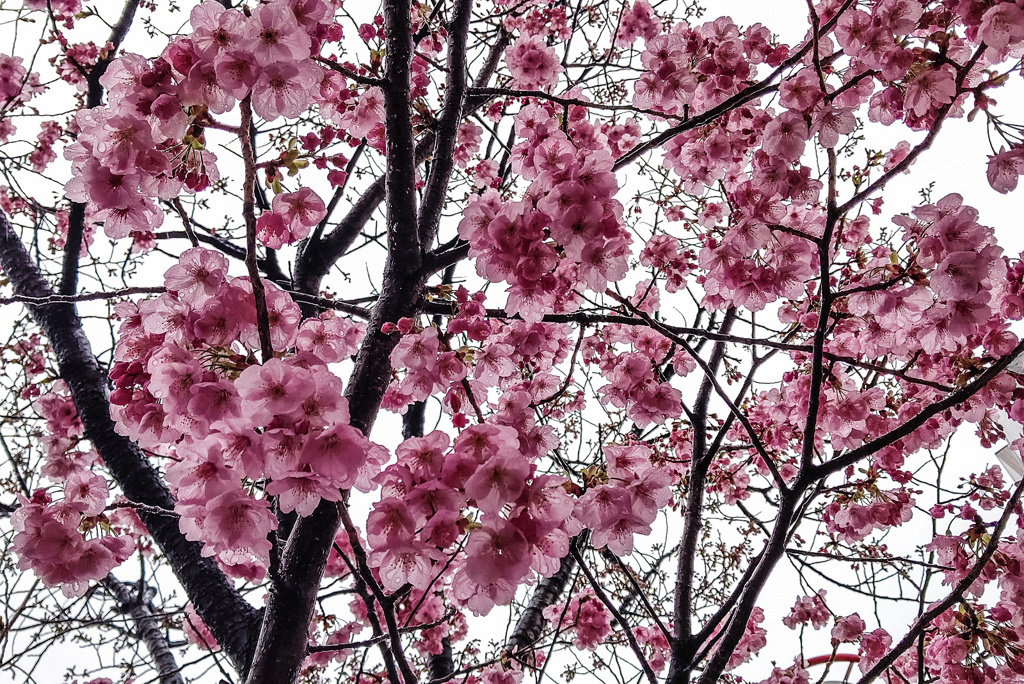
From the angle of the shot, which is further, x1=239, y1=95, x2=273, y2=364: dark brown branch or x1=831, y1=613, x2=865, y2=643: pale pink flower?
x1=831, y1=613, x2=865, y2=643: pale pink flower

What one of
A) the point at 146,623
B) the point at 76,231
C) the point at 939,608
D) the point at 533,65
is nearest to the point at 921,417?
the point at 939,608

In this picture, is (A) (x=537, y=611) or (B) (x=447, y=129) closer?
(B) (x=447, y=129)

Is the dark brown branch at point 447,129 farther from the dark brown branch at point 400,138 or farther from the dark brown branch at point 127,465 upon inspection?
the dark brown branch at point 127,465

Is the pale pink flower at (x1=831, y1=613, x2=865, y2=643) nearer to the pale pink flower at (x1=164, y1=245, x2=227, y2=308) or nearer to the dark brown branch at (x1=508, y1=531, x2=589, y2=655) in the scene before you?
the dark brown branch at (x1=508, y1=531, x2=589, y2=655)

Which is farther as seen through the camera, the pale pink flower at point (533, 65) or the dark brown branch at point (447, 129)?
the pale pink flower at point (533, 65)

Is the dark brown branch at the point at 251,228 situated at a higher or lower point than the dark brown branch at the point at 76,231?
lower

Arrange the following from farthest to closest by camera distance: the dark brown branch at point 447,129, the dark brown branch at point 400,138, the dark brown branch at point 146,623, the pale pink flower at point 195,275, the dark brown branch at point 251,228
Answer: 1. the dark brown branch at point 146,623
2. the dark brown branch at point 447,129
3. the dark brown branch at point 400,138
4. the pale pink flower at point 195,275
5. the dark brown branch at point 251,228

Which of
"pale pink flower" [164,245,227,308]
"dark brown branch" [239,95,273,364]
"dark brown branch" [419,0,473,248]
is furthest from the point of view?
"dark brown branch" [419,0,473,248]

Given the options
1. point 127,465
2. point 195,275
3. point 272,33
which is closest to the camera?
point 272,33

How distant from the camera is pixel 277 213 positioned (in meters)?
1.76

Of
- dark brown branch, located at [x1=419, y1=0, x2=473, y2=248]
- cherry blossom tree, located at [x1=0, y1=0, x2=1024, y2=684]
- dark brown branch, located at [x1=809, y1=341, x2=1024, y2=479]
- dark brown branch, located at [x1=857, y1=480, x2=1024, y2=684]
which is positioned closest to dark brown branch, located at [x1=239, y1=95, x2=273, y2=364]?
cherry blossom tree, located at [x1=0, y1=0, x2=1024, y2=684]

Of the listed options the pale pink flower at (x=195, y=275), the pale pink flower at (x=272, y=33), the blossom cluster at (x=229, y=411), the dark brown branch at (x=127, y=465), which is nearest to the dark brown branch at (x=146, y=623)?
the dark brown branch at (x=127, y=465)

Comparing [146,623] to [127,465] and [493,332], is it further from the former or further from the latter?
[493,332]

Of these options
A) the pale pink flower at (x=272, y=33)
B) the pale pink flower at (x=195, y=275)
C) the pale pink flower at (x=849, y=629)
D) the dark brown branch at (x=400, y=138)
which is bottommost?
the pale pink flower at (x=849, y=629)
